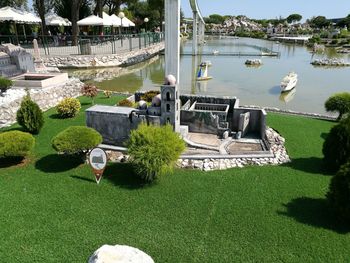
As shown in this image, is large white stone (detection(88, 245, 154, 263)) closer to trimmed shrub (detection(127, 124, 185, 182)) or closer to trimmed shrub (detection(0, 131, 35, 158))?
trimmed shrub (detection(127, 124, 185, 182))

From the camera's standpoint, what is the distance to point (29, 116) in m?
10.4

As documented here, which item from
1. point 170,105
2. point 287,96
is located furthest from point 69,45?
point 170,105

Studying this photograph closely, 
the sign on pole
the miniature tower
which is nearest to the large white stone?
the sign on pole

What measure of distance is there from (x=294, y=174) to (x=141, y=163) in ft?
14.0

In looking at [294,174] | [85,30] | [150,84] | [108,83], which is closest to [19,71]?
[108,83]

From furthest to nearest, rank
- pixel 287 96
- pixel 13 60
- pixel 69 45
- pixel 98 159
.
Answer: pixel 69 45, pixel 287 96, pixel 13 60, pixel 98 159

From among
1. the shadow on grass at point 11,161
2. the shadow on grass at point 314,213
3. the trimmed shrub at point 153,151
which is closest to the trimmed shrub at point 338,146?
the shadow on grass at point 314,213

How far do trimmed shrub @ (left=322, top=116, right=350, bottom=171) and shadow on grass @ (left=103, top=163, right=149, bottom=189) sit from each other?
5.19 metres

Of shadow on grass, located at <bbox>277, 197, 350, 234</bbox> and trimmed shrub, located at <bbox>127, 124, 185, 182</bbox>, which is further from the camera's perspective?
trimmed shrub, located at <bbox>127, 124, 185, 182</bbox>

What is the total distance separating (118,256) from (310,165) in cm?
703

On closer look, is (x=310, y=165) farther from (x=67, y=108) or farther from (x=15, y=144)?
(x=67, y=108)

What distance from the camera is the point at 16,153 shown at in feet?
26.6

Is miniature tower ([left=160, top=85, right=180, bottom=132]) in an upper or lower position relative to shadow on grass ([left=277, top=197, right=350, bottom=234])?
upper

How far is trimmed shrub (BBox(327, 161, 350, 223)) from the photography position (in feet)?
19.1
